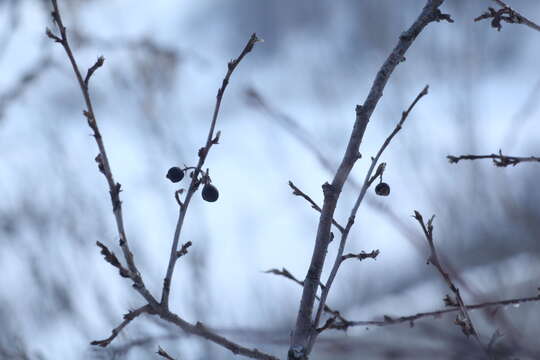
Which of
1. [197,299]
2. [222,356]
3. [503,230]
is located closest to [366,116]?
[197,299]

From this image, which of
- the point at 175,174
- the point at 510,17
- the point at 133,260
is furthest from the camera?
the point at 175,174

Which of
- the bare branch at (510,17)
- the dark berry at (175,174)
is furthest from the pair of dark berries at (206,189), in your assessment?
the bare branch at (510,17)

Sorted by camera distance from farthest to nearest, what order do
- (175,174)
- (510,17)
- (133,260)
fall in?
(175,174) → (510,17) → (133,260)

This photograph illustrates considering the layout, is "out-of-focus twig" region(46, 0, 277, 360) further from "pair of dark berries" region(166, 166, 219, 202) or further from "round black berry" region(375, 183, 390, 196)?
"round black berry" region(375, 183, 390, 196)

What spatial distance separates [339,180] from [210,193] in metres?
0.32

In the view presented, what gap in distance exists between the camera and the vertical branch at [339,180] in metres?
0.96

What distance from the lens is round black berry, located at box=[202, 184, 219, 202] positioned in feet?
3.92

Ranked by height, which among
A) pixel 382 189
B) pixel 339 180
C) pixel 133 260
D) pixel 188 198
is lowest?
pixel 133 260

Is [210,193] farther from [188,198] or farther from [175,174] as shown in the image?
[188,198]

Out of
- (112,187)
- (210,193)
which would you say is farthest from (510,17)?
(112,187)

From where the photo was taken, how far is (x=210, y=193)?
3.94ft

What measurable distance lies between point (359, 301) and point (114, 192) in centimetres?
428

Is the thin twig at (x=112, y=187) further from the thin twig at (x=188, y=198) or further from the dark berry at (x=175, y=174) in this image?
the dark berry at (x=175, y=174)

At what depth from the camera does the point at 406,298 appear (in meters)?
6.00
